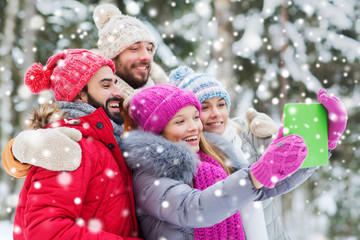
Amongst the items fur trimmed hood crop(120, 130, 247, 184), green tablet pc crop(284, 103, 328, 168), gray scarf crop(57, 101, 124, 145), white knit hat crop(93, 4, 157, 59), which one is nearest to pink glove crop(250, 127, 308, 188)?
green tablet pc crop(284, 103, 328, 168)

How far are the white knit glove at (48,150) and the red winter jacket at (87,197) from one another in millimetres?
54

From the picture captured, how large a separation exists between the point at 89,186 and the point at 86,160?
0.14 meters

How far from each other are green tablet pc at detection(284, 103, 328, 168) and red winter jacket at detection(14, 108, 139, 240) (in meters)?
0.93

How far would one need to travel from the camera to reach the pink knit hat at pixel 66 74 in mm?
1899

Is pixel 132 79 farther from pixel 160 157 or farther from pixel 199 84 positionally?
pixel 160 157

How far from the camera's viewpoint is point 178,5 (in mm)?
6227

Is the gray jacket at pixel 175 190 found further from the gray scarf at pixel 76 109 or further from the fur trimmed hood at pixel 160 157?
the gray scarf at pixel 76 109

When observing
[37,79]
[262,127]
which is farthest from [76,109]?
[262,127]

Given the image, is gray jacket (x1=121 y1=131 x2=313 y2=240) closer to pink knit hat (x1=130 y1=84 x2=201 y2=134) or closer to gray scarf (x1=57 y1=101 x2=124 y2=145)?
pink knit hat (x1=130 y1=84 x2=201 y2=134)

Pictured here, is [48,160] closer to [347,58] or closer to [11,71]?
[347,58]

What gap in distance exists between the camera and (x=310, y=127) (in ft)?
4.90

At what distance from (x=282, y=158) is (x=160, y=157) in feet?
2.16

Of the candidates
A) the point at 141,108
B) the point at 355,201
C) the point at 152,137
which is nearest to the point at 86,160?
the point at 152,137

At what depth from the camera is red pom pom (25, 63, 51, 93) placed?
1.95 metres
